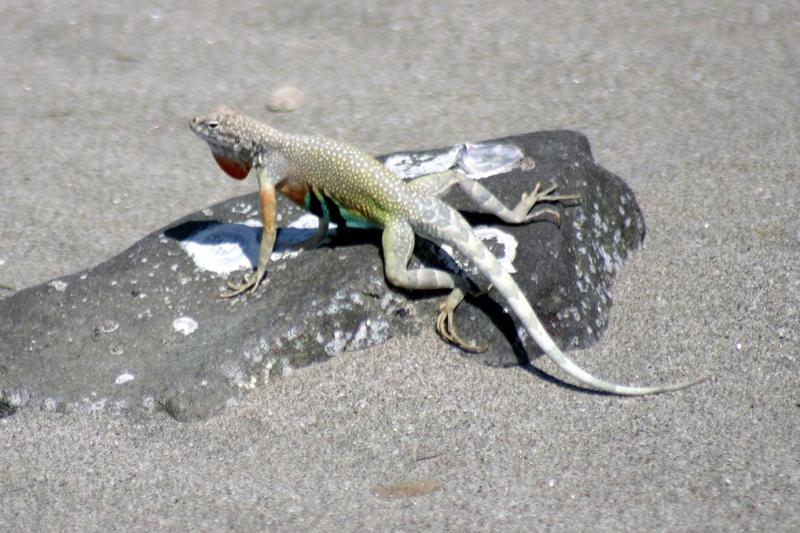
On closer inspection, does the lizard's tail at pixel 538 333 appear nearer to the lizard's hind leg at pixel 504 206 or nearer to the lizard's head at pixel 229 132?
the lizard's hind leg at pixel 504 206

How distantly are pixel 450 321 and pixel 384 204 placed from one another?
22.5 inches

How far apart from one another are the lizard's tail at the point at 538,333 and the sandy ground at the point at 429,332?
7 centimetres

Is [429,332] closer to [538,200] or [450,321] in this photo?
[450,321]

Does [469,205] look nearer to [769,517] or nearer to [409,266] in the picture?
[409,266]

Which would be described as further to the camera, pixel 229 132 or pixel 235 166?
pixel 235 166

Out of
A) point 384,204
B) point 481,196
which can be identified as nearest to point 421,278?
point 384,204

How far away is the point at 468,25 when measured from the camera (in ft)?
29.5

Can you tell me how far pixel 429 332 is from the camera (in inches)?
181

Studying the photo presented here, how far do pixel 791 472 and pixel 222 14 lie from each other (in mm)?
6657

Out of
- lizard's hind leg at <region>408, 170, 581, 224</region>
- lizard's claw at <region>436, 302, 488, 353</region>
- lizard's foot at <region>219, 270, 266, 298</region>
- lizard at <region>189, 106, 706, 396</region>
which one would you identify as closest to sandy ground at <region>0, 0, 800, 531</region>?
lizard's claw at <region>436, 302, 488, 353</region>

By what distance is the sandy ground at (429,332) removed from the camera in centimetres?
396

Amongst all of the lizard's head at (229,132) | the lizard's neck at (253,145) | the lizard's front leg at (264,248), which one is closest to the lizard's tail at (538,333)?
the lizard's front leg at (264,248)

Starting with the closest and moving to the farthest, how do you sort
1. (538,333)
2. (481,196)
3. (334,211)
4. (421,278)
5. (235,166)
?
(538,333) < (421,278) < (481,196) < (334,211) < (235,166)

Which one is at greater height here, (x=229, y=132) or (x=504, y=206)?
(x=229, y=132)
